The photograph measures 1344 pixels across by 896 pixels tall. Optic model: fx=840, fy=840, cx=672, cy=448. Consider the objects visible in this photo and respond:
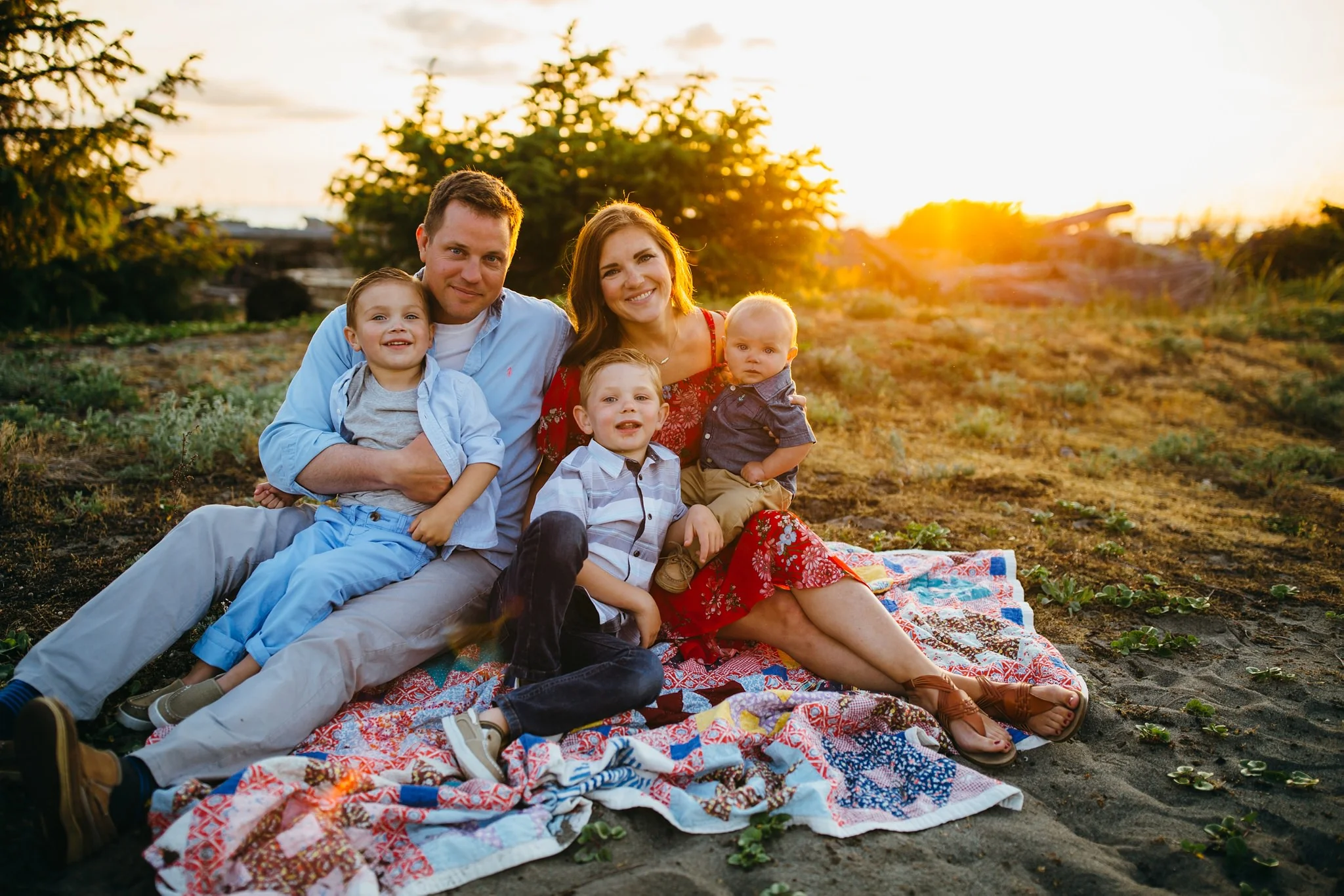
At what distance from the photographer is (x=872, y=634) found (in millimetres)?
3035

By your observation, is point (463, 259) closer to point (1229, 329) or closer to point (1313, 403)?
point (1313, 403)

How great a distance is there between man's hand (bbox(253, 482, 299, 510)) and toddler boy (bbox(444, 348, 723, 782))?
2.86ft

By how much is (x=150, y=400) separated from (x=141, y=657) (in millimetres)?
4861

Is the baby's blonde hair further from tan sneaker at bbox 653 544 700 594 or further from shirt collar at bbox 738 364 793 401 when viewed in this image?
tan sneaker at bbox 653 544 700 594

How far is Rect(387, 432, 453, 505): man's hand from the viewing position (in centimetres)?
302

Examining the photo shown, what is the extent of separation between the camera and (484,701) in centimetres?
296

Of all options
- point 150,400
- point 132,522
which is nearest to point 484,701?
point 132,522

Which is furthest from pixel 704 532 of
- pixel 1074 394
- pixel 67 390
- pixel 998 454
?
pixel 1074 394

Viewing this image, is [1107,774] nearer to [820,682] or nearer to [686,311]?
[820,682]

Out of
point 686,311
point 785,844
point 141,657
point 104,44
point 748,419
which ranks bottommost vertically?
point 785,844

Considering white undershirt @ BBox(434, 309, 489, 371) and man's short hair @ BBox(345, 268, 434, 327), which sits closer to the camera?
man's short hair @ BBox(345, 268, 434, 327)

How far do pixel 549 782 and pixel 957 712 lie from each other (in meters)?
1.39

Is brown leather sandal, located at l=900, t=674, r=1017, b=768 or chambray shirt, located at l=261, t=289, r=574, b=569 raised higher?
chambray shirt, located at l=261, t=289, r=574, b=569

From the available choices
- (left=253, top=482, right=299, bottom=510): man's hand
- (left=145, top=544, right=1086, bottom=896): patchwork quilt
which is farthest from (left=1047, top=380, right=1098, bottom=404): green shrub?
(left=253, top=482, right=299, bottom=510): man's hand
